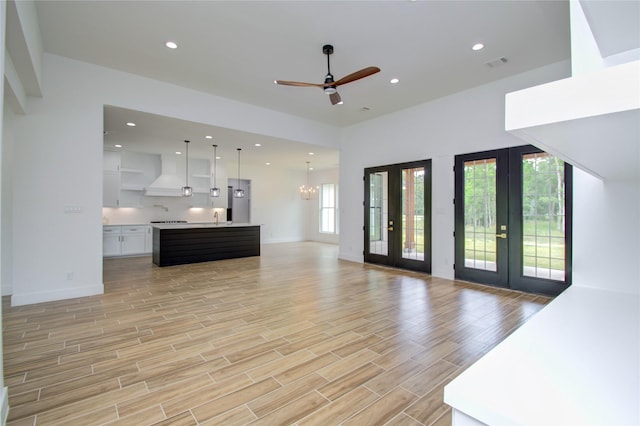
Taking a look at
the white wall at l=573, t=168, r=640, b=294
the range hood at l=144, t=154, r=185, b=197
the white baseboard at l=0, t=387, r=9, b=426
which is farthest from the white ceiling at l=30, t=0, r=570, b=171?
the range hood at l=144, t=154, r=185, b=197

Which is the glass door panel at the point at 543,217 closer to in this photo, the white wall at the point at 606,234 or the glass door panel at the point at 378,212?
the glass door panel at the point at 378,212

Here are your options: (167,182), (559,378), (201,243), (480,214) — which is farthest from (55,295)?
(480,214)

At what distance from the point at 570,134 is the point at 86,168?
581 centimetres

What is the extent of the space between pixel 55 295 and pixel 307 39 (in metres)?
5.09

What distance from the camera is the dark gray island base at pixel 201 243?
711 centimetres

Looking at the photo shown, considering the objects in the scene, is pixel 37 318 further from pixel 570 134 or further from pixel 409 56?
pixel 409 56

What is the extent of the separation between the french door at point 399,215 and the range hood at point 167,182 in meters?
5.99

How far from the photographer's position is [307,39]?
3941 mm

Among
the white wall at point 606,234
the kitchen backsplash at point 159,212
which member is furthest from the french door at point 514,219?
the kitchen backsplash at point 159,212

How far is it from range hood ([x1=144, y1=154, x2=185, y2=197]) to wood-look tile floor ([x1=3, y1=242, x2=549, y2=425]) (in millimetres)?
4851

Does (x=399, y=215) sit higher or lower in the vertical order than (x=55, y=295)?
higher

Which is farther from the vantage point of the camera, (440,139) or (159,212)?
(159,212)

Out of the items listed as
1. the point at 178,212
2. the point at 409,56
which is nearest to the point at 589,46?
the point at 409,56

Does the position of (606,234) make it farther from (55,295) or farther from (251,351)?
(55,295)
